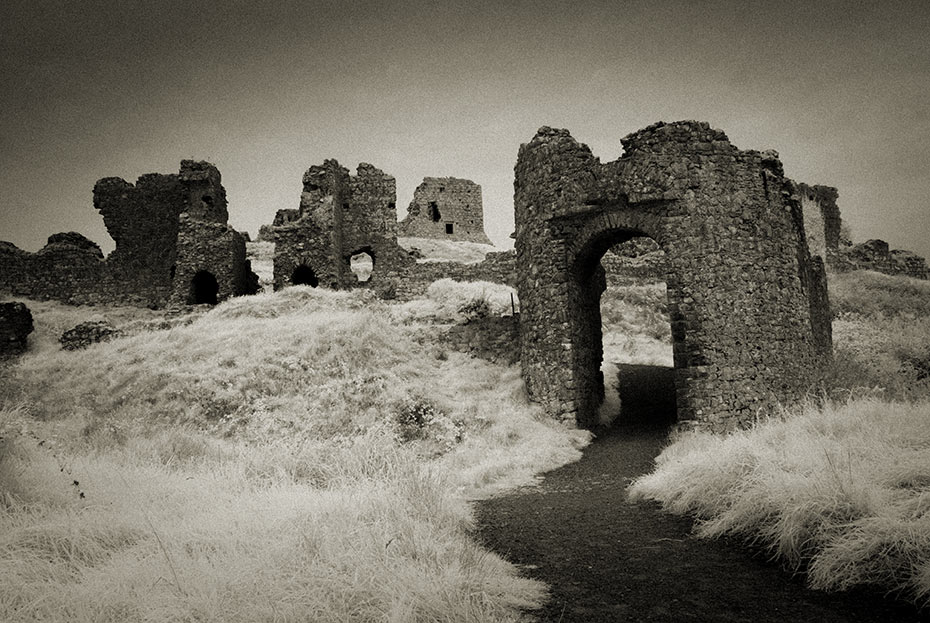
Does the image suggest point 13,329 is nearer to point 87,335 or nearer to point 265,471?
point 87,335

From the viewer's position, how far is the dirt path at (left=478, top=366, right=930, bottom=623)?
3.63 meters

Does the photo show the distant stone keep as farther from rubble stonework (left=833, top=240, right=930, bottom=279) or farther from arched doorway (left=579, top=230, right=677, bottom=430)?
rubble stonework (left=833, top=240, right=930, bottom=279)

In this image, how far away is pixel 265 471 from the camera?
25.3ft

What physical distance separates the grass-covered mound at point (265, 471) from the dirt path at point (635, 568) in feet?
1.49

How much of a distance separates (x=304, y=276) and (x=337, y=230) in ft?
8.21

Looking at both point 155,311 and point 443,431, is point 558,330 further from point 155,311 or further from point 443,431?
point 155,311

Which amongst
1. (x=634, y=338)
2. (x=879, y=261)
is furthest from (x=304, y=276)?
(x=879, y=261)

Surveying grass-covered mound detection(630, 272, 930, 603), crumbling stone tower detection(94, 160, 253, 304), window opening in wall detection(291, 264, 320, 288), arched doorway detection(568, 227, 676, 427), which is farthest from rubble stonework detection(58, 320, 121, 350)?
grass-covered mound detection(630, 272, 930, 603)

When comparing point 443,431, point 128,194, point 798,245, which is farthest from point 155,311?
point 798,245

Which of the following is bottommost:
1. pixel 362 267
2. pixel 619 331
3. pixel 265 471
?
pixel 265 471

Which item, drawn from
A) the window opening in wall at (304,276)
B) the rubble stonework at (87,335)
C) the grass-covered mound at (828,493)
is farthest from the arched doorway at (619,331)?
the rubble stonework at (87,335)

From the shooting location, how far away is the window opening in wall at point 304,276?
77.9 ft

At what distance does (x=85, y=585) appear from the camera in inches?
147

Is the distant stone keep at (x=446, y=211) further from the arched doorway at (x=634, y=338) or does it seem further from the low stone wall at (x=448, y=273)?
the arched doorway at (x=634, y=338)
